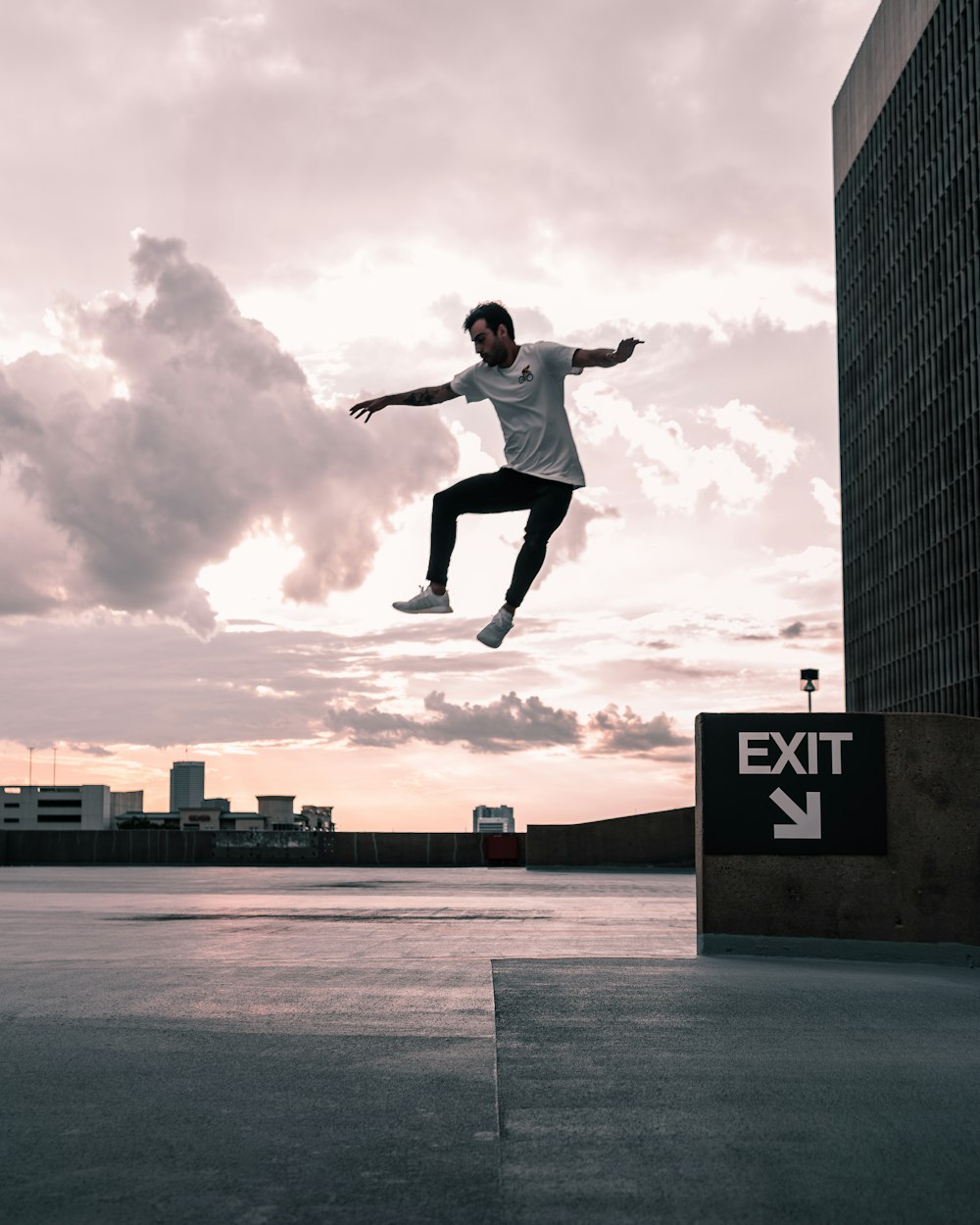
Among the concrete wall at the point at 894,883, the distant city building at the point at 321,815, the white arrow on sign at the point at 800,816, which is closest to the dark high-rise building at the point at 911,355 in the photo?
the distant city building at the point at 321,815

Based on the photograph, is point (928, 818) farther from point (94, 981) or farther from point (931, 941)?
point (94, 981)

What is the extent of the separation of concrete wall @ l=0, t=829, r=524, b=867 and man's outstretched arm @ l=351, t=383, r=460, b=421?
48.3 metres

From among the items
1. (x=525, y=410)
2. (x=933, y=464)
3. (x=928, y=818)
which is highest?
(x=933, y=464)

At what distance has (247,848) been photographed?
6028 centimetres

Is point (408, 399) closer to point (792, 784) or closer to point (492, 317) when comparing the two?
point (492, 317)

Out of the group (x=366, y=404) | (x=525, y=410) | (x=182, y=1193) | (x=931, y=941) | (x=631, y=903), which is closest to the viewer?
(x=182, y=1193)

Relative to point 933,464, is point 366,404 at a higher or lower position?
lower

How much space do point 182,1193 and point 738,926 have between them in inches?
393

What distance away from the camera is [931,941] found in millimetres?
14164

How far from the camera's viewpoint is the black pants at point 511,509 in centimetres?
783

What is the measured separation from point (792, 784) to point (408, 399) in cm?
787

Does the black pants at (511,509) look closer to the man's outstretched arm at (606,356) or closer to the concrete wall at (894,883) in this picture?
the man's outstretched arm at (606,356)

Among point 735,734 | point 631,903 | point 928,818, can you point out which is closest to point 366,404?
point 735,734

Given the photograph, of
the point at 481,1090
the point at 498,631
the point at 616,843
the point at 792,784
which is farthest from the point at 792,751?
the point at 616,843
